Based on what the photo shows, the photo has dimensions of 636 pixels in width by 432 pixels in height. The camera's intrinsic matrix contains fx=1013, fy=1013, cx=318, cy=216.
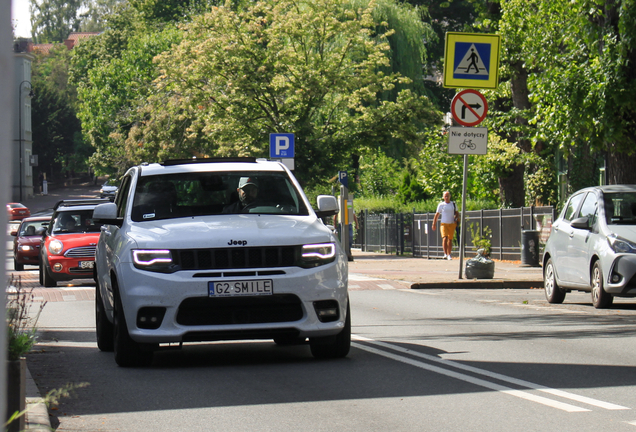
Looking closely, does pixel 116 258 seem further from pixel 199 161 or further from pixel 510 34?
pixel 510 34

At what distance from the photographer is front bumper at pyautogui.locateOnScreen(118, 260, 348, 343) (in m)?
8.05

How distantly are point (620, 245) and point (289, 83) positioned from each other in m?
22.0

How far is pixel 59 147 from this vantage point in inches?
3949

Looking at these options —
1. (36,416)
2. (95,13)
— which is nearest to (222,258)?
(36,416)

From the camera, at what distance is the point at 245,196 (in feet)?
30.7

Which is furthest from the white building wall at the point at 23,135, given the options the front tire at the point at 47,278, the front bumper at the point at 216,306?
the front bumper at the point at 216,306

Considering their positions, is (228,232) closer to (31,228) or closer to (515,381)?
(515,381)

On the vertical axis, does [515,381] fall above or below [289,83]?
below

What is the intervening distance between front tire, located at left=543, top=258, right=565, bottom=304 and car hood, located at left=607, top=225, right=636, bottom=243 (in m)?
1.63

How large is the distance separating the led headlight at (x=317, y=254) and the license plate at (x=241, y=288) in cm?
37

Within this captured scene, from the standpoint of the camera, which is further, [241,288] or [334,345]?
[334,345]

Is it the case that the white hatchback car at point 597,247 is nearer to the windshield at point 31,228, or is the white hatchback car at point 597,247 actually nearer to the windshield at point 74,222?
the windshield at point 74,222

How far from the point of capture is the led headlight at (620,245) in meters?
13.0

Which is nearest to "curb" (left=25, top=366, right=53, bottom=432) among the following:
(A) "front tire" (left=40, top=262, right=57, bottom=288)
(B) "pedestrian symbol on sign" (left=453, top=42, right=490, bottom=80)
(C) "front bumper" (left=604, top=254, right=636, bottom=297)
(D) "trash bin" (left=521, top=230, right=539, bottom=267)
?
(C) "front bumper" (left=604, top=254, right=636, bottom=297)
